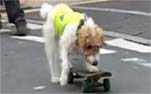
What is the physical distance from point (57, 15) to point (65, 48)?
61cm

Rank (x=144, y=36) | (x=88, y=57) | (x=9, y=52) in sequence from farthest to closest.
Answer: (x=144, y=36) < (x=9, y=52) < (x=88, y=57)

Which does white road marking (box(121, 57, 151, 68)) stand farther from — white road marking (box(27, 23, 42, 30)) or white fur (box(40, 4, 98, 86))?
white road marking (box(27, 23, 42, 30))

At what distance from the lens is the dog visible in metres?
6.80

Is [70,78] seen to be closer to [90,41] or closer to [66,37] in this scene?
[66,37]

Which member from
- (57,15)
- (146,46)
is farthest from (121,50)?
(57,15)

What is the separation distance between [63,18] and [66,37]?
0.40 metres

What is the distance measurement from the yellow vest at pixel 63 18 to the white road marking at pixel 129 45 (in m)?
2.71

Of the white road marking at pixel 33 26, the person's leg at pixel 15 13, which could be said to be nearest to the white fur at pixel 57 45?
the person's leg at pixel 15 13

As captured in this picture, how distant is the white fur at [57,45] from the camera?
280 inches

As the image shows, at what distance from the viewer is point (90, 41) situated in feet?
22.2

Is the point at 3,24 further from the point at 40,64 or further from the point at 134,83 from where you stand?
the point at 134,83

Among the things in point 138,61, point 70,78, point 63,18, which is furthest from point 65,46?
point 138,61

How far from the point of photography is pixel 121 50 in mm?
10195

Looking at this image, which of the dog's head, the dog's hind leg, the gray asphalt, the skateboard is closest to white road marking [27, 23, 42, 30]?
the gray asphalt
